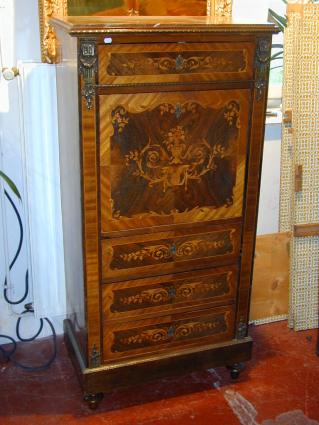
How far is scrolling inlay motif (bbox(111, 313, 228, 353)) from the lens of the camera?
185 centimetres

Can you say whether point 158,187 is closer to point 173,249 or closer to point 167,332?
point 173,249

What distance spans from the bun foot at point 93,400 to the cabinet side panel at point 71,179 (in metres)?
0.17

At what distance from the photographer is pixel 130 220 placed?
5.57 feet

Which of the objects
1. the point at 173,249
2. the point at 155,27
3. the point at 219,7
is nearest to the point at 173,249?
the point at 173,249

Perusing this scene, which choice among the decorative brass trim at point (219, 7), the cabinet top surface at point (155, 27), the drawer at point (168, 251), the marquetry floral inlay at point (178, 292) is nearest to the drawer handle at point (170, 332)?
the marquetry floral inlay at point (178, 292)

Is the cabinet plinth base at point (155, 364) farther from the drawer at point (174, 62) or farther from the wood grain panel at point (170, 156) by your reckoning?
the drawer at point (174, 62)

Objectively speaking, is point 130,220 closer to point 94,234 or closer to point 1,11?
point 94,234

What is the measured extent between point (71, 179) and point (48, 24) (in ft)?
1.74

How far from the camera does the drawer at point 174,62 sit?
1512mm

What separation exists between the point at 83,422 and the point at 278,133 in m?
1.39

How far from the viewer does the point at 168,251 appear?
1.79 meters

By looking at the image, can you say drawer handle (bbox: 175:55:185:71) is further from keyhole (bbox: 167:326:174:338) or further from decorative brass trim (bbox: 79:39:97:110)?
keyhole (bbox: 167:326:174:338)

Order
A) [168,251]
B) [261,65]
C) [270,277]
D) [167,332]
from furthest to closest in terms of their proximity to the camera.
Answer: [270,277]
[167,332]
[168,251]
[261,65]

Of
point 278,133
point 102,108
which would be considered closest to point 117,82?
point 102,108
